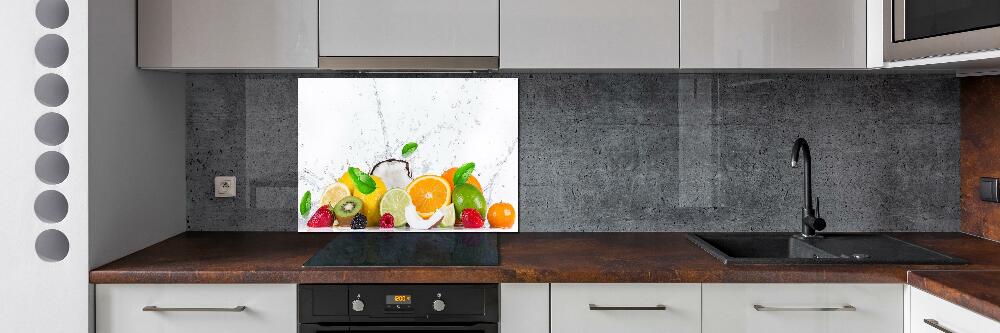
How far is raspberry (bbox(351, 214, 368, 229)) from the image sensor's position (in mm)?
2402

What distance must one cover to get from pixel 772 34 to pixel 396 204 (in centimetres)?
126

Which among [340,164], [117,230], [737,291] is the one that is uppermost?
[340,164]

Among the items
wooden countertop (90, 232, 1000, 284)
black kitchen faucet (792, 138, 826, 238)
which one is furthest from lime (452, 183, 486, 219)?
black kitchen faucet (792, 138, 826, 238)

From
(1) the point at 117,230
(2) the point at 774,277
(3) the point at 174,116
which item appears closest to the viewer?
(2) the point at 774,277

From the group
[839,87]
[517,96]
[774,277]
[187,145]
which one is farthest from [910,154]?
[187,145]

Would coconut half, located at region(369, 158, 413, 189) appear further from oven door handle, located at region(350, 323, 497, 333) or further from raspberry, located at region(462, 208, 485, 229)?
oven door handle, located at region(350, 323, 497, 333)

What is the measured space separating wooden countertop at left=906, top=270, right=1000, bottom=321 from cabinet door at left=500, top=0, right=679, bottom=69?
0.83 meters

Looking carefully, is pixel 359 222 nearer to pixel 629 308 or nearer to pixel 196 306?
pixel 196 306

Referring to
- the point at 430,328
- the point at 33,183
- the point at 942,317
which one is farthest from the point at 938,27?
the point at 33,183

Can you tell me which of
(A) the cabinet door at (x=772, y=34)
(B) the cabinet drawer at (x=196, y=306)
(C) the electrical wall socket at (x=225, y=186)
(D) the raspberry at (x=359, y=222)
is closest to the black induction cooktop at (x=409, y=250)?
(D) the raspberry at (x=359, y=222)

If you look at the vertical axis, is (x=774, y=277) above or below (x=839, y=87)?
below

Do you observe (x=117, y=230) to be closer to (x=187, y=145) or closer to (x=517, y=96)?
(x=187, y=145)

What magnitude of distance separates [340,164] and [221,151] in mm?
391

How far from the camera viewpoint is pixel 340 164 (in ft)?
8.00
